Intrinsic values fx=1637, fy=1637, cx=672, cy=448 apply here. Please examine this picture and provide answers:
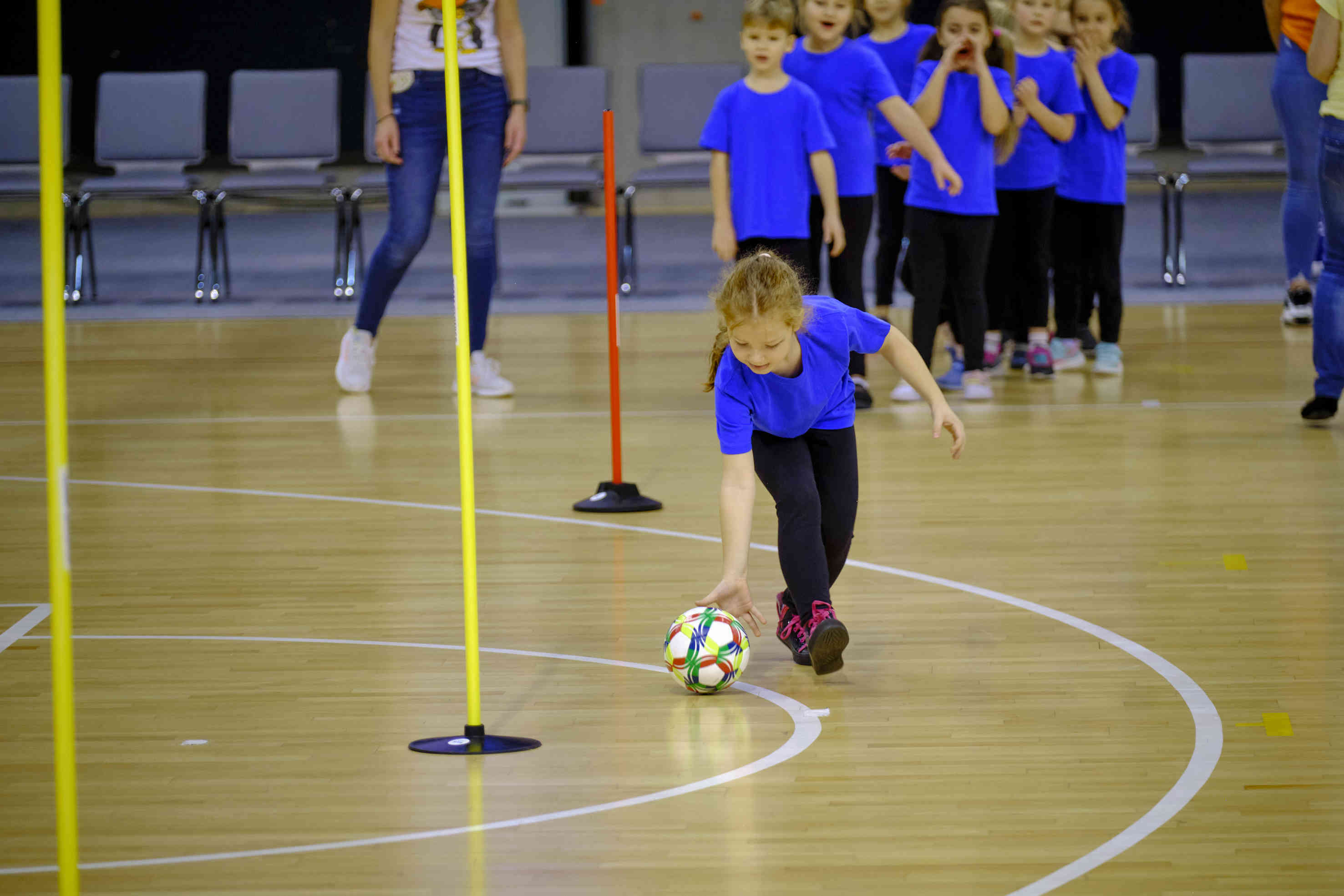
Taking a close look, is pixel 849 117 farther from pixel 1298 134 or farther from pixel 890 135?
pixel 1298 134

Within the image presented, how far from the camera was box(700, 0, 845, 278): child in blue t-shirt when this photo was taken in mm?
5219

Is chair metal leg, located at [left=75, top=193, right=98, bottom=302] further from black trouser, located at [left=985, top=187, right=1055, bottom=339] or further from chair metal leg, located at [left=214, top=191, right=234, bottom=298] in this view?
black trouser, located at [left=985, top=187, right=1055, bottom=339]

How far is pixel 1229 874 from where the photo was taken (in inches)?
80.5

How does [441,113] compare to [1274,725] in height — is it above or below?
above

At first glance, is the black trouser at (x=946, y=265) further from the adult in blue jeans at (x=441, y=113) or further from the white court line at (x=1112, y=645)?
the white court line at (x=1112, y=645)

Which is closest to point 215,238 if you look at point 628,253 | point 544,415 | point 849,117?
point 628,253

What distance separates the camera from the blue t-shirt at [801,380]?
292 cm

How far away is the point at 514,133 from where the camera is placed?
18.6ft

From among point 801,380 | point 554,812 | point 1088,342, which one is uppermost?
point 801,380

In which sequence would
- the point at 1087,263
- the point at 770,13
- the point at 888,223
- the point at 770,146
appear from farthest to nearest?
the point at 1087,263 → the point at 888,223 → the point at 770,146 → the point at 770,13

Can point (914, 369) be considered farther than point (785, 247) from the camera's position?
No

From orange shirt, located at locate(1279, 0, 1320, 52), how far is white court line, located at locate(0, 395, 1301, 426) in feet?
3.98

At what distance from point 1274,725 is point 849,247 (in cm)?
Answer: 329

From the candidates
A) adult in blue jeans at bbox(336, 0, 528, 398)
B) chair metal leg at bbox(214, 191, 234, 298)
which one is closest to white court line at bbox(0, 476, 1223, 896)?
adult in blue jeans at bbox(336, 0, 528, 398)
